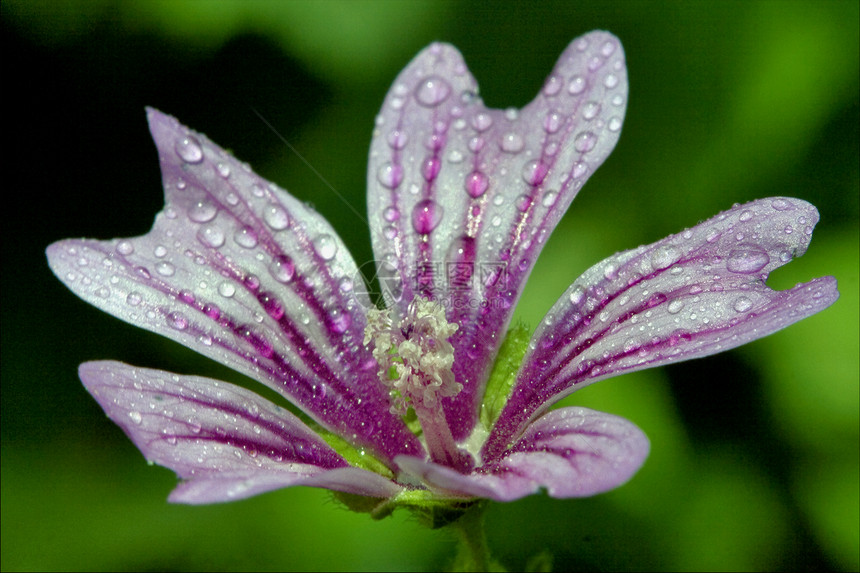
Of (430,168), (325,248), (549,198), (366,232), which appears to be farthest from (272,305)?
(366,232)

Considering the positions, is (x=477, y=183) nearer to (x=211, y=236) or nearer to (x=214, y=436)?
(x=211, y=236)

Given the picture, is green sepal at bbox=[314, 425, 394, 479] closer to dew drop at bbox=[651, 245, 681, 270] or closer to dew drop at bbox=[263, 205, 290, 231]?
dew drop at bbox=[263, 205, 290, 231]

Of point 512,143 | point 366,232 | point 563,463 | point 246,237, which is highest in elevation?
point 512,143

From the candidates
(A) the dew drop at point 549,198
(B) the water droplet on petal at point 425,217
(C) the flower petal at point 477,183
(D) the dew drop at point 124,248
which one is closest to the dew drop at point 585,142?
(C) the flower petal at point 477,183

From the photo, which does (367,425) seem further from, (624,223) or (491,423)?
(624,223)

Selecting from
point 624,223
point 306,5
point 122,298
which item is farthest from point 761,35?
point 122,298
